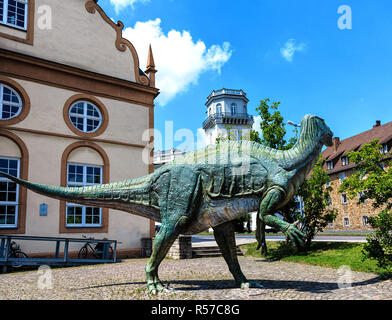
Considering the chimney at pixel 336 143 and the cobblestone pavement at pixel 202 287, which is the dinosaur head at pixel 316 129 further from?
the chimney at pixel 336 143

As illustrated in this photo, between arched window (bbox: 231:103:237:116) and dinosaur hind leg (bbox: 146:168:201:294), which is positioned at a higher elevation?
arched window (bbox: 231:103:237:116)

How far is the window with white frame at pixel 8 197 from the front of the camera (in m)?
10.6

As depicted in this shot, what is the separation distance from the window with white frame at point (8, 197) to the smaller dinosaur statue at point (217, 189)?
5.99 meters

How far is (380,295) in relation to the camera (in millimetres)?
5320

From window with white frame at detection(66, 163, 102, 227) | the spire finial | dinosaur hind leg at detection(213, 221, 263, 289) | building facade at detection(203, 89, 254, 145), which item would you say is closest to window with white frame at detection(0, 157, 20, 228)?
window with white frame at detection(66, 163, 102, 227)

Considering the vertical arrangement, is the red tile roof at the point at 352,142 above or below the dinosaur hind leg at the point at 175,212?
above

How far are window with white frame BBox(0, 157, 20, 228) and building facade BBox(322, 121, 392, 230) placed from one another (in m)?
28.3

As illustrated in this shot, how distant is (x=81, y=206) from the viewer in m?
12.3

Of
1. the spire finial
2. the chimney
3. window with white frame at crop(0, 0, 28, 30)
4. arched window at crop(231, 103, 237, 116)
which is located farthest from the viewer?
arched window at crop(231, 103, 237, 116)

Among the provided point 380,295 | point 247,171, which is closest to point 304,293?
point 380,295

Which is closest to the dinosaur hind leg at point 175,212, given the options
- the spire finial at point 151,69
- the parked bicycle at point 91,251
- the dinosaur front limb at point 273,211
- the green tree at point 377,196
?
the dinosaur front limb at point 273,211

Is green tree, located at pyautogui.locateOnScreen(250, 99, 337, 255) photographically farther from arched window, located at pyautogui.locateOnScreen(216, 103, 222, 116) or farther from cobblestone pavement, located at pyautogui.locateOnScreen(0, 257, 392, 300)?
arched window, located at pyautogui.locateOnScreen(216, 103, 222, 116)

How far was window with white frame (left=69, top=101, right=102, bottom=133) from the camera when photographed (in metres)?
12.6
